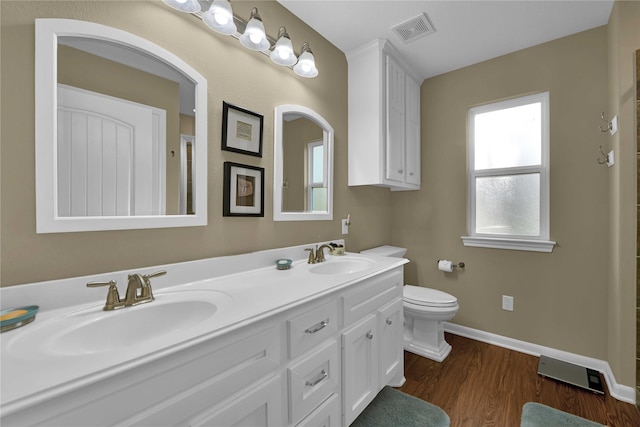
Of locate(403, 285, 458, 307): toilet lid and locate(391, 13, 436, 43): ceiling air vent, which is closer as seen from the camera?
locate(391, 13, 436, 43): ceiling air vent

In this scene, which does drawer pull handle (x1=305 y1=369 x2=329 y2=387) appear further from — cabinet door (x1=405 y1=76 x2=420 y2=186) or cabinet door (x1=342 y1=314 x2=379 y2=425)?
cabinet door (x1=405 y1=76 x2=420 y2=186)

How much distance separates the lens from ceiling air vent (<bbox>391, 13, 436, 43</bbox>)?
6.01 ft

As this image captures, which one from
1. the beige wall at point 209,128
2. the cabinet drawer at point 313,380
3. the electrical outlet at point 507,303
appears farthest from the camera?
the electrical outlet at point 507,303

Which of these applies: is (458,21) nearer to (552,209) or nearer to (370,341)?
(552,209)

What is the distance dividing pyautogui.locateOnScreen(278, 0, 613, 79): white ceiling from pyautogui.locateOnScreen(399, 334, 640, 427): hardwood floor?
2.36 m

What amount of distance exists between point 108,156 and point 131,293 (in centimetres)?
54

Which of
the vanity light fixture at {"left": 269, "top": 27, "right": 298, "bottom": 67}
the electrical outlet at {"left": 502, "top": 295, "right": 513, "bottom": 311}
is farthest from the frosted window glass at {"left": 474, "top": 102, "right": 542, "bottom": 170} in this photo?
the vanity light fixture at {"left": 269, "top": 27, "right": 298, "bottom": 67}

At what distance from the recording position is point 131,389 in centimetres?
62

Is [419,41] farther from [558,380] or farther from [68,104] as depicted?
[558,380]

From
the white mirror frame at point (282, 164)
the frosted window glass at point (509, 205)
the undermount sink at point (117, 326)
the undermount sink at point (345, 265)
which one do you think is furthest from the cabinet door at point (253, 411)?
the frosted window glass at point (509, 205)

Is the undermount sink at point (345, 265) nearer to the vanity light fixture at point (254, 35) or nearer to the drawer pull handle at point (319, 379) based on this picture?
the drawer pull handle at point (319, 379)

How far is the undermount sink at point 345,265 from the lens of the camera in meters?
1.71

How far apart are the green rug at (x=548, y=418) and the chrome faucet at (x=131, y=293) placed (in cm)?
201

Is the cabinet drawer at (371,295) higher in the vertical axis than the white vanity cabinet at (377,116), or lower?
lower
